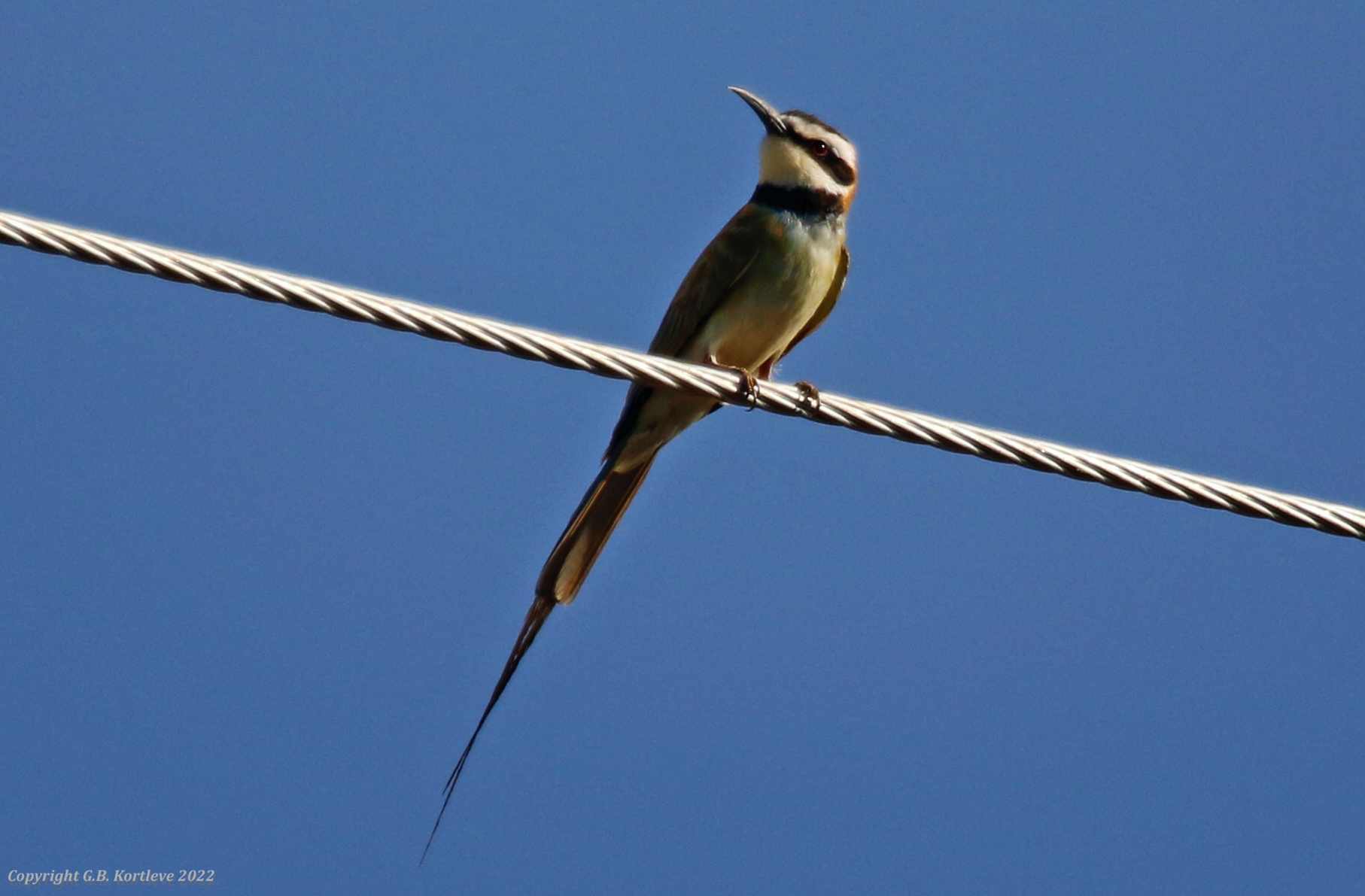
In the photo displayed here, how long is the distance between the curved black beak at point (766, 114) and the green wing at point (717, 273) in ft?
1.27

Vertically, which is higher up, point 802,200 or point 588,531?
point 802,200

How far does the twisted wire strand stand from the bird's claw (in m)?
0.01

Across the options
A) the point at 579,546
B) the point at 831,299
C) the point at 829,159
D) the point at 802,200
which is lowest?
the point at 579,546

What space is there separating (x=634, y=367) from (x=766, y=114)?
2.55 m

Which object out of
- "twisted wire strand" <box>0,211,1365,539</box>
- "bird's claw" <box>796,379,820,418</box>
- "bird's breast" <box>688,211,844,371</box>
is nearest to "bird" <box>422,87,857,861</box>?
"bird's breast" <box>688,211,844,371</box>

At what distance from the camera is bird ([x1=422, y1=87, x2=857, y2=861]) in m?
4.35

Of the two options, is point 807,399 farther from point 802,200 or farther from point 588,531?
point 802,200

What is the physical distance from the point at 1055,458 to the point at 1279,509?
44 centimetres

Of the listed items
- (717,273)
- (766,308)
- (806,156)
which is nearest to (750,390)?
(766,308)

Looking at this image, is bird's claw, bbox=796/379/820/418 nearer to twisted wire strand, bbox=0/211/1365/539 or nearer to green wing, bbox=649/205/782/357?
twisted wire strand, bbox=0/211/1365/539

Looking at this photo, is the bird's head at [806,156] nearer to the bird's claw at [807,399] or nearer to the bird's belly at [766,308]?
the bird's belly at [766,308]

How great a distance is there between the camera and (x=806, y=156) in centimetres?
479

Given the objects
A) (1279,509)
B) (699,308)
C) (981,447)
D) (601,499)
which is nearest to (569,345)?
(981,447)

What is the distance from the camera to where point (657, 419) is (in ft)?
14.4
